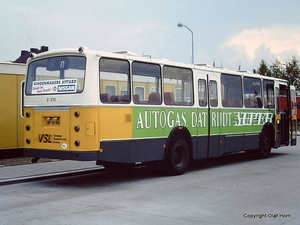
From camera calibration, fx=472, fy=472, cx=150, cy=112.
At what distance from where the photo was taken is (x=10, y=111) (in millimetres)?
15547

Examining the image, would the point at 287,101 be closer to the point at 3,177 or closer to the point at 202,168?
the point at 202,168

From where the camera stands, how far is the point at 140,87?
11383 mm

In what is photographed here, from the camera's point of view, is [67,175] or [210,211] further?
[67,175]

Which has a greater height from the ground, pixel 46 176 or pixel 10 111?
pixel 10 111

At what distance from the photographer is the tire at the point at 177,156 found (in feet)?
39.7

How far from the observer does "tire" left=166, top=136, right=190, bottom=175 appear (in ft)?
39.7

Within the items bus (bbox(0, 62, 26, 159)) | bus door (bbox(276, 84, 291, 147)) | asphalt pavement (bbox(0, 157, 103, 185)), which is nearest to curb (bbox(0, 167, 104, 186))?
asphalt pavement (bbox(0, 157, 103, 185))

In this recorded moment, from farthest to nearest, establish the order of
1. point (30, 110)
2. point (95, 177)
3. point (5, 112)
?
1. point (5, 112)
2. point (95, 177)
3. point (30, 110)

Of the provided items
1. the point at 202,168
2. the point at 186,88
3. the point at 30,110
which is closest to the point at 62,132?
the point at 30,110

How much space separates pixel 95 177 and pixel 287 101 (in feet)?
29.9

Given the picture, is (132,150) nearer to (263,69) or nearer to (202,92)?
(202,92)

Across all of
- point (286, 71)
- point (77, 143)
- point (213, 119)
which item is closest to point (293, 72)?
point (286, 71)

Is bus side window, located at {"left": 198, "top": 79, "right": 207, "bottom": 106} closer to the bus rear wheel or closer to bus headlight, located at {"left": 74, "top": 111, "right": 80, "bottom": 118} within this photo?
the bus rear wheel

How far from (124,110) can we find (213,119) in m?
3.93
